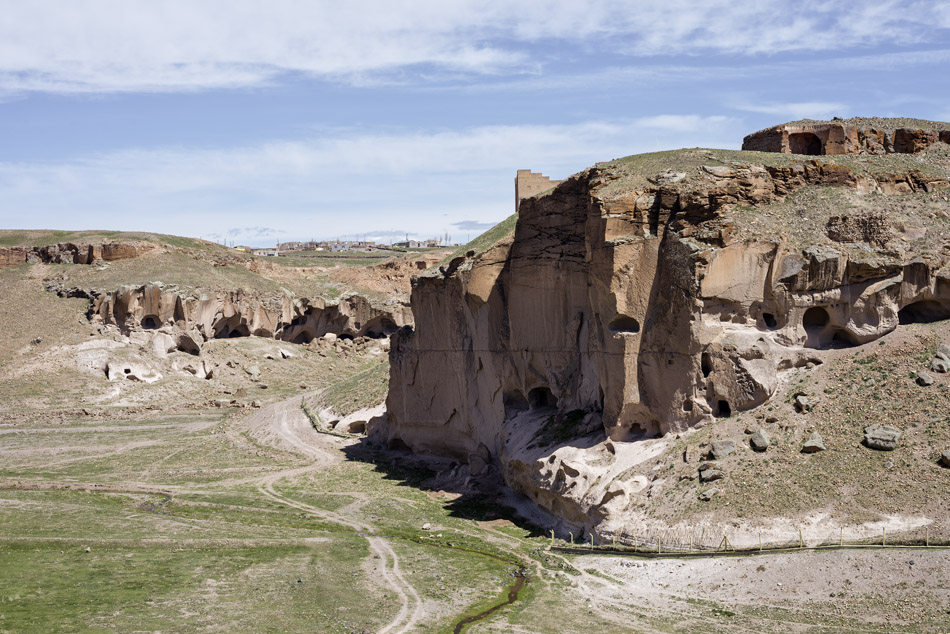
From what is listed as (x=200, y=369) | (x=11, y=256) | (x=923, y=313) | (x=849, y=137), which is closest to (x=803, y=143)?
(x=849, y=137)

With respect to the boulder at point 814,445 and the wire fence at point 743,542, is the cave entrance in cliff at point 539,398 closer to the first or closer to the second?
the wire fence at point 743,542

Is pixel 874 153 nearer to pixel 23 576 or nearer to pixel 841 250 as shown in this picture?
pixel 841 250

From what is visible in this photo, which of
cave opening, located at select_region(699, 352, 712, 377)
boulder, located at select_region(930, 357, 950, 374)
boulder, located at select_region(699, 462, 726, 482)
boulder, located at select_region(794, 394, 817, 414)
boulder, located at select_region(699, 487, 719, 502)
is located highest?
boulder, located at select_region(930, 357, 950, 374)

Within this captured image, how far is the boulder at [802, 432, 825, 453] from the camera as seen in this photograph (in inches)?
1250

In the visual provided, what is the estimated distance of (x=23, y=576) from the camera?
31.1 meters

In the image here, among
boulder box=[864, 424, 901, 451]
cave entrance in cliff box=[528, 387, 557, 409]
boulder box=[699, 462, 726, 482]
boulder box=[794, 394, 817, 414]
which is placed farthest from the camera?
cave entrance in cliff box=[528, 387, 557, 409]

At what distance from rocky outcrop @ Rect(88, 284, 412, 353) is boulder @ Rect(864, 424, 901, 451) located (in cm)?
7026

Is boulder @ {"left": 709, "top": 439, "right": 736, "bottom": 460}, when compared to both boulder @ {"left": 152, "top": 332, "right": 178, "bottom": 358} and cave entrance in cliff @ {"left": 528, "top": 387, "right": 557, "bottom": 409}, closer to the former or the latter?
cave entrance in cliff @ {"left": 528, "top": 387, "right": 557, "bottom": 409}

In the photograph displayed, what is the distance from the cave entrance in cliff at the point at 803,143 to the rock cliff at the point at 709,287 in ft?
26.5

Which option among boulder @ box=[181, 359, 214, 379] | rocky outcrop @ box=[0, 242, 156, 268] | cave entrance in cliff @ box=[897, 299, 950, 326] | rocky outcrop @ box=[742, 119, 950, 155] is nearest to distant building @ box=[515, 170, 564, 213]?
rocky outcrop @ box=[742, 119, 950, 155]

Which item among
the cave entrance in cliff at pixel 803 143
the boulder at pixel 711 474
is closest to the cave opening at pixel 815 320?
the boulder at pixel 711 474

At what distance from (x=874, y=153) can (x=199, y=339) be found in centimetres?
6506

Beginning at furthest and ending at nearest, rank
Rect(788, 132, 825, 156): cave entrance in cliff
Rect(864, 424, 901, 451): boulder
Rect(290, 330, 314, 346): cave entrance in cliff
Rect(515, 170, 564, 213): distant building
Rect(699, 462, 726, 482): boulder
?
1. Rect(290, 330, 314, 346): cave entrance in cliff
2. Rect(515, 170, 564, 213): distant building
3. Rect(788, 132, 825, 156): cave entrance in cliff
4. Rect(699, 462, 726, 482): boulder
5. Rect(864, 424, 901, 451): boulder

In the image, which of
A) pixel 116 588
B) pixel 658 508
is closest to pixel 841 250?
pixel 658 508
